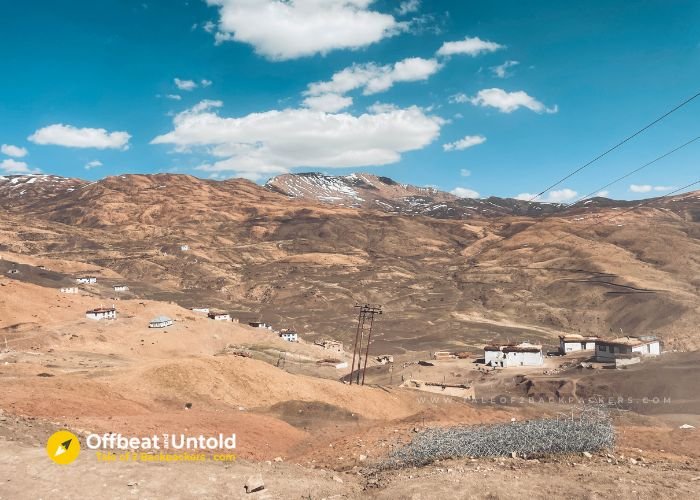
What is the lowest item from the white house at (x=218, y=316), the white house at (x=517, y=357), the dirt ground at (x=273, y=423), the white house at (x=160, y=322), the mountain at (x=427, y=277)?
the dirt ground at (x=273, y=423)

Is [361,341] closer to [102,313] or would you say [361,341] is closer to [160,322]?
[160,322]

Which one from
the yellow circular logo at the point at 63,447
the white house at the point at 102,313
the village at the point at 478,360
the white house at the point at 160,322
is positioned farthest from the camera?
the white house at the point at 160,322

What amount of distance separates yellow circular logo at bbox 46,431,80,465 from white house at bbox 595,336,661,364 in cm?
6837

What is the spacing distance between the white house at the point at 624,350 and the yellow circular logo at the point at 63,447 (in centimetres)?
6837

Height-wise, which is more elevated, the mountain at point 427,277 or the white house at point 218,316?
the mountain at point 427,277

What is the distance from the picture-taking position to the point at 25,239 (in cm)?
17400

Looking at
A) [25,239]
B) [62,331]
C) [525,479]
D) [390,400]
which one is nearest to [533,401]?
[390,400]

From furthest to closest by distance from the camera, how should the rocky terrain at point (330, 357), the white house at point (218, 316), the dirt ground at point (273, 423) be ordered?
the white house at point (218, 316), the rocky terrain at point (330, 357), the dirt ground at point (273, 423)

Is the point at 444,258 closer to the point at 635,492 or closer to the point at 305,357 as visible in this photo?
the point at 305,357

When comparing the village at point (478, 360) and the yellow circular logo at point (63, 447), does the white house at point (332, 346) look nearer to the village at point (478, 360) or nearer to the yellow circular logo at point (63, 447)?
the village at point (478, 360)

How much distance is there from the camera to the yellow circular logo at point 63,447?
1667 cm

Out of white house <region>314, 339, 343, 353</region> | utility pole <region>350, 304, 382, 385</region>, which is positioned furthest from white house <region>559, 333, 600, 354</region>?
A: white house <region>314, 339, 343, 353</region>

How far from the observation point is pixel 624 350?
72.6 meters

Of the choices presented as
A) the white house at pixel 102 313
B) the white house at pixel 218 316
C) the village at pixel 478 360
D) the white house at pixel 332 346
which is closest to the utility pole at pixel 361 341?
the village at pixel 478 360
